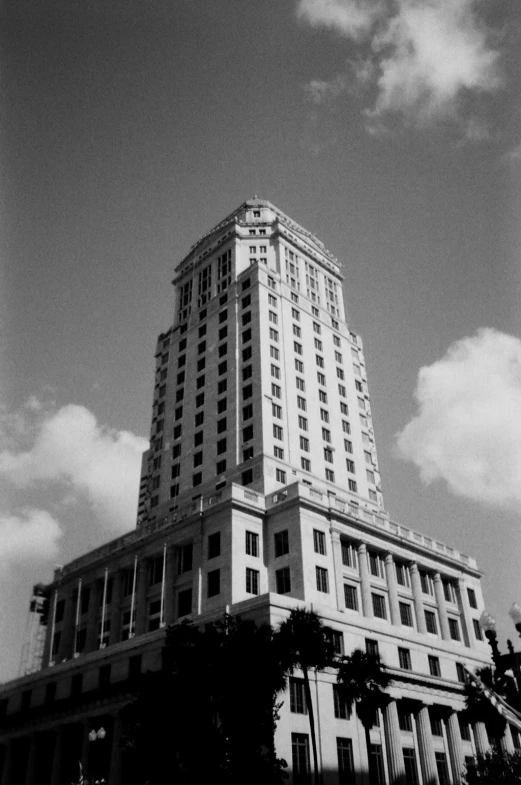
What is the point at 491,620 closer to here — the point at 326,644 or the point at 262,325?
the point at 326,644

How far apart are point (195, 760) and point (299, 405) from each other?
52764 millimetres

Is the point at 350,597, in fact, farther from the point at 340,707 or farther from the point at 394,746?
the point at 394,746

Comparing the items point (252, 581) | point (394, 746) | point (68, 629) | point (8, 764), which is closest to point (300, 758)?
point (394, 746)

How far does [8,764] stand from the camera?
2773 inches

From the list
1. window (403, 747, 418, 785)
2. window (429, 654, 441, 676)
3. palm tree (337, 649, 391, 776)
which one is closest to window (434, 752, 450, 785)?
window (403, 747, 418, 785)

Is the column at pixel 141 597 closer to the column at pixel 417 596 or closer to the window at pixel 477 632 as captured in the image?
the column at pixel 417 596

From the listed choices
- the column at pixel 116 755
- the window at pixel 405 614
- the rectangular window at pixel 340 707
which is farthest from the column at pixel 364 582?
the column at pixel 116 755

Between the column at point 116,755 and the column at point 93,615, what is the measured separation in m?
15.8

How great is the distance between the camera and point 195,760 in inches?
1615

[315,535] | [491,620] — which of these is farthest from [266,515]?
[491,620]

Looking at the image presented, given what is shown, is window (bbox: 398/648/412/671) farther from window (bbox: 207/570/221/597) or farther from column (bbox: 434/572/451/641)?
window (bbox: 207/570/221/597)

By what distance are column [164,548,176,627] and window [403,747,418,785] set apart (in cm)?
2450

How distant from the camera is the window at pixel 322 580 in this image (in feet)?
215

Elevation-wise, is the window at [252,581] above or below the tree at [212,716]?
above
